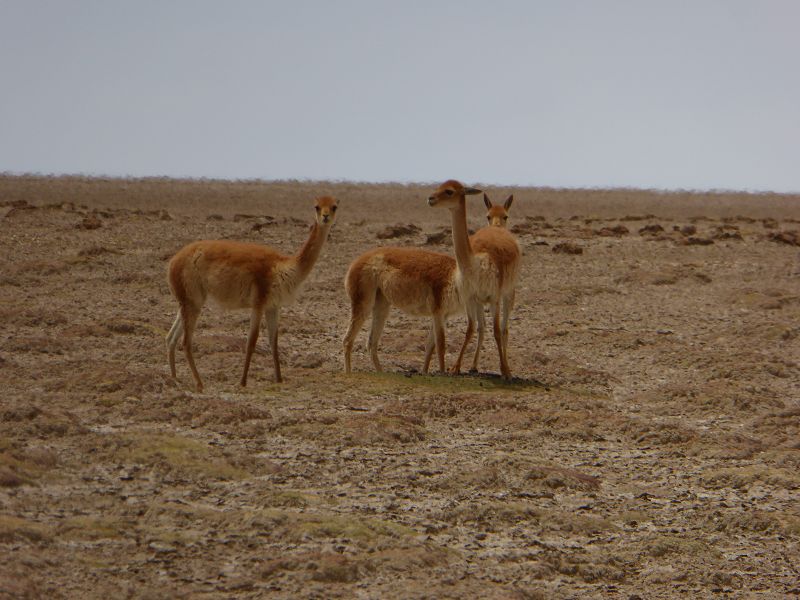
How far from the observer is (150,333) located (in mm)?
16219

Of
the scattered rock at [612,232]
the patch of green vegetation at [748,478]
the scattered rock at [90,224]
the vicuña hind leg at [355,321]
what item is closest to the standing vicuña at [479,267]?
the vicuña hind leg at [355,321]

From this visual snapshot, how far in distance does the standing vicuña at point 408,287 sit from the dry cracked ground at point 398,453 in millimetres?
572

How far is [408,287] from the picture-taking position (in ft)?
45.4

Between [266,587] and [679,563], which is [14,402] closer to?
[266,587]

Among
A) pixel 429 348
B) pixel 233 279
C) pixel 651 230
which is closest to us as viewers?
pixel 233 279

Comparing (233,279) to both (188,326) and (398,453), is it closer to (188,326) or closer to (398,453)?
(188,326)

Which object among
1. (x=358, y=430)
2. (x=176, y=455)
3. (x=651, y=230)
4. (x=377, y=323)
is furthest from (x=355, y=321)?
(x=651, y=230)

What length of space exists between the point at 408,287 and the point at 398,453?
3841 millimetres

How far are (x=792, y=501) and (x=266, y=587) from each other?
442 centimetres

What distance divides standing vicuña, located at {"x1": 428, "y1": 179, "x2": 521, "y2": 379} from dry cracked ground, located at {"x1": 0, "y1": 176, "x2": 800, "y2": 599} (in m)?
0.65

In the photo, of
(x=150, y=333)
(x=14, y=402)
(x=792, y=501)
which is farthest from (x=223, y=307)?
(x=792, y=501)

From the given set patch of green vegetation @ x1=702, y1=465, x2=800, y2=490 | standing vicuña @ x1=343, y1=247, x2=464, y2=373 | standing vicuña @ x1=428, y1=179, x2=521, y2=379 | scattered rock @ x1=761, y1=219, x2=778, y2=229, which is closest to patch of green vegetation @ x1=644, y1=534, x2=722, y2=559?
patch of green vegetation @ x1=702, y1=465, x2=800, y2=490

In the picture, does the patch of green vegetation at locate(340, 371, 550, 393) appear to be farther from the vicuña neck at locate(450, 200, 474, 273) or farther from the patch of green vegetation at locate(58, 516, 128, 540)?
the patch of green vegetation at locate(58, 516, 128, 540)

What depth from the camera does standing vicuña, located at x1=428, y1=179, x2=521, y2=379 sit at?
535 inches
